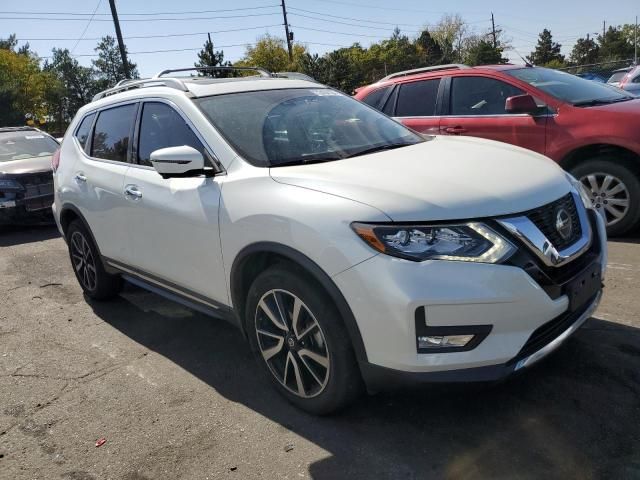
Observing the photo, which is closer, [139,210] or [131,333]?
[139,210]

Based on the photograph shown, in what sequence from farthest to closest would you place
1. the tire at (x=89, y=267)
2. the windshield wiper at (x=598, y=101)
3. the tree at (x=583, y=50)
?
the tree at (x=583, y=50) < the windshield wiper at (x=598, y=101) < the tire at (x=89, y=267)

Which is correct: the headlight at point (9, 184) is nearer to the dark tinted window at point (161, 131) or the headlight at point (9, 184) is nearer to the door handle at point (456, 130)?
the dark tinted window at point (161, 131)

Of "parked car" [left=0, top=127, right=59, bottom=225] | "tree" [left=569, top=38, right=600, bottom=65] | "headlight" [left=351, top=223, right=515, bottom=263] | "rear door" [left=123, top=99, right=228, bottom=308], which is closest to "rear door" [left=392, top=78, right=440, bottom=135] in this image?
"rear door" [left=123, top=99, right=228, bottom=308]

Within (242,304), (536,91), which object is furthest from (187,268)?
(536,91)

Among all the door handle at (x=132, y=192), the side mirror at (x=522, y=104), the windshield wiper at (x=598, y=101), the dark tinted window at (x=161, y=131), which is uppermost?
the dark tinted window at (x=161, y=131)

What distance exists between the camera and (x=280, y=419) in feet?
9.49

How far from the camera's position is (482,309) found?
223 centimetres

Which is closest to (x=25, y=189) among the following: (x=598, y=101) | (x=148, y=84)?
(x=148, y=84)

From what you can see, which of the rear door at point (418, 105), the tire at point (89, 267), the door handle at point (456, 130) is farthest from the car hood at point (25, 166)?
the door handle at point (456, 130)

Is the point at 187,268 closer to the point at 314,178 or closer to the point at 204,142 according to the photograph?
the point at 204,142

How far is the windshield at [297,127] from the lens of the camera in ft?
10.2

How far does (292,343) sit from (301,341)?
8cm

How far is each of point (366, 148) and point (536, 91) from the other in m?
3.24

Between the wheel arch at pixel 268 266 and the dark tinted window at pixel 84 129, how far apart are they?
2515mm
